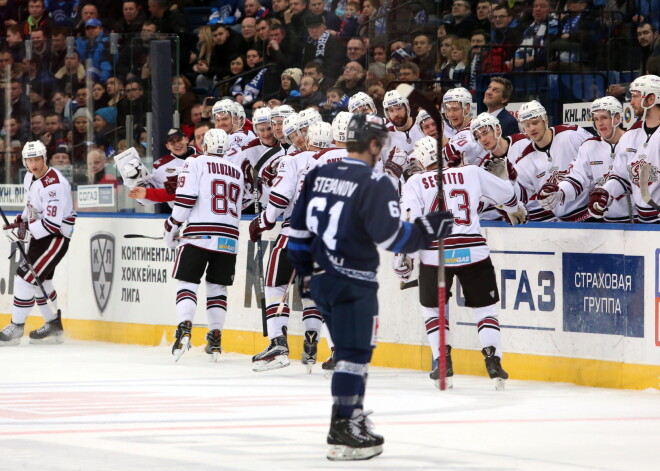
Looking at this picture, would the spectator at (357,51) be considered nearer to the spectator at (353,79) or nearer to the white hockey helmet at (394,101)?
the spectator at (353,79)

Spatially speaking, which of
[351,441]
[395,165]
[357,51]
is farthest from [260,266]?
[351,441]

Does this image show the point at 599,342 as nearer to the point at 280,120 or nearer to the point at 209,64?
the point at 280,120

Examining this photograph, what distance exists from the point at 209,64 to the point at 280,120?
192 inches

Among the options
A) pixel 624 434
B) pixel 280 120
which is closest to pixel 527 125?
pixel 280 120

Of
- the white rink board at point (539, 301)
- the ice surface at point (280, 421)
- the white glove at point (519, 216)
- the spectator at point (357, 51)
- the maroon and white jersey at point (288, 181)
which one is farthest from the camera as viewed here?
the spectator at point (357, 51)

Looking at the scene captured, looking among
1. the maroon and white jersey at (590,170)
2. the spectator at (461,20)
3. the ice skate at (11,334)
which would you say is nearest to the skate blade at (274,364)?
the maroon and white jersey at (590,170)

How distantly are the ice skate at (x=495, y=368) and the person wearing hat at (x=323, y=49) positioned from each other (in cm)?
577

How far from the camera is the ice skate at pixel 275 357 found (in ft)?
32.8

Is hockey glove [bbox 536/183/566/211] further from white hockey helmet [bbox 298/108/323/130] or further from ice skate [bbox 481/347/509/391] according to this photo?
white hockey helmet [bbox 298/108/323/130]

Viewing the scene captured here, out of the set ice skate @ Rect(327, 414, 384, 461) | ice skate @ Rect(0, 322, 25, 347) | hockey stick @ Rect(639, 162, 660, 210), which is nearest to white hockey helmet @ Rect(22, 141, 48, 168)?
ice skate @ Rect(0, 322, 25, 347)

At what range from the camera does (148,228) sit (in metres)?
12.0

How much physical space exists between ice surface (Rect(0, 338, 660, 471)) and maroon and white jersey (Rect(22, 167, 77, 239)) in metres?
2.03

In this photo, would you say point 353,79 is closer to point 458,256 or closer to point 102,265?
point 102,265

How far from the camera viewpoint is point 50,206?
12.1 m
